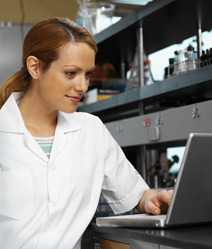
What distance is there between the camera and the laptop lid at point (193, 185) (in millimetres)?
1112

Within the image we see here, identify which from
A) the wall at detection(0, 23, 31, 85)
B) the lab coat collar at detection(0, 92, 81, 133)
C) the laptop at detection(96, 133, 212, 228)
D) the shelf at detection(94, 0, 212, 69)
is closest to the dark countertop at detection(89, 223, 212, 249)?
the laptop at detection(96, 133, 212, 228)

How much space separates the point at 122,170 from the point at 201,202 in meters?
0.50

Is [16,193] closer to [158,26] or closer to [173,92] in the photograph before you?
[173,92]

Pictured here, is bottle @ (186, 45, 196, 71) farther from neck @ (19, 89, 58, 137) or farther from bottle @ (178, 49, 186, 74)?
neck @ (19, 89, 58, 137)

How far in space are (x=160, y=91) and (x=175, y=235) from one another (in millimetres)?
1302

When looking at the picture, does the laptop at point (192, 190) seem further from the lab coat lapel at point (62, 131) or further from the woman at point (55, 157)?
the lab coat lapel at point (62, 131)

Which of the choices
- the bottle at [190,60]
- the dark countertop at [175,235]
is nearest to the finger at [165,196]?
the dark countertop at [175,235]

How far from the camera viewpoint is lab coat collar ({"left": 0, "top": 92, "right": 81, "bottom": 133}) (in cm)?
154

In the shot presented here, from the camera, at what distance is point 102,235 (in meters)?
1.41

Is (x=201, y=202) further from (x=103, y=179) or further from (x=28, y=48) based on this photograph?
(x=28, y=48)

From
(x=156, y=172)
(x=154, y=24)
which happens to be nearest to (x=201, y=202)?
(x=154, y=24)

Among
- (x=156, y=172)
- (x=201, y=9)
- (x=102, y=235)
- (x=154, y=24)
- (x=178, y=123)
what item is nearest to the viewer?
(x=102, y=235)

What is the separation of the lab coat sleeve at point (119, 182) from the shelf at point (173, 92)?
1.81 feet

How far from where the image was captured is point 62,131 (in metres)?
1.59
